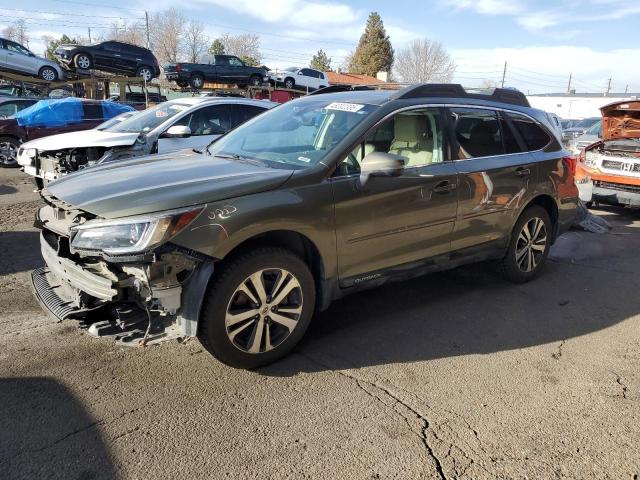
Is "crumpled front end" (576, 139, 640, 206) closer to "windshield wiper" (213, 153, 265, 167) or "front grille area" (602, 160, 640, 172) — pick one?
"front grille area" (602, 160, 640, 172)

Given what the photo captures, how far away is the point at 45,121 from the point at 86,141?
16.4 ft

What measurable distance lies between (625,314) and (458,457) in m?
2.88

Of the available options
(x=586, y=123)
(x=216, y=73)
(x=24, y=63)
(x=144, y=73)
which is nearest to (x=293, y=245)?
(x=144, y=73)

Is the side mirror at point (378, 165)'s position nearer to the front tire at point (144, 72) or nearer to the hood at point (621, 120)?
the hood at point (621, 120)

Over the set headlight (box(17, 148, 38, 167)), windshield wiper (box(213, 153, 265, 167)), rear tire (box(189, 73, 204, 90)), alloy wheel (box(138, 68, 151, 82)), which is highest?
alloy wheel (box(138, 68, 151, 82))

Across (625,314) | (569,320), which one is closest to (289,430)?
(569,320)

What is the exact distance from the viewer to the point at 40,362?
3.36 metres

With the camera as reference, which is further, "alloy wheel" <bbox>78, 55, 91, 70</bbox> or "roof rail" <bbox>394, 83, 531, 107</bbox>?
"alloy wheel" <bbox>78, 55, 91, 70</bbox>

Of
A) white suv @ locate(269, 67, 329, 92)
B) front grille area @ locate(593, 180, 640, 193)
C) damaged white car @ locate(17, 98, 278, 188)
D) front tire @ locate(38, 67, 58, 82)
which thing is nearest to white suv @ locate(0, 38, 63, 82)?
front tire @ locate(38, 67, 58, 82)

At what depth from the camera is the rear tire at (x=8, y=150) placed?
11.8 m

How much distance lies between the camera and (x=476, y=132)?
15.0 ft

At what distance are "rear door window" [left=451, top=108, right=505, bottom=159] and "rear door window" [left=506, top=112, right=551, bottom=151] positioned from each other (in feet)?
0.95

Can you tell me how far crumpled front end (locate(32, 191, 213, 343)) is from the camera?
2.88 m

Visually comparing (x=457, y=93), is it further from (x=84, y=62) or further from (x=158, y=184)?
(x=84, y=62)
